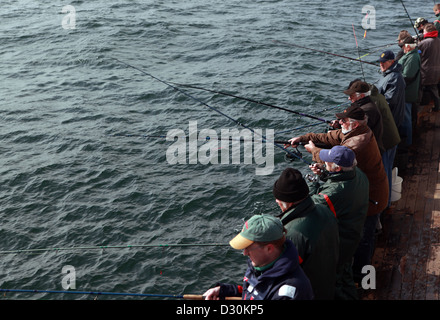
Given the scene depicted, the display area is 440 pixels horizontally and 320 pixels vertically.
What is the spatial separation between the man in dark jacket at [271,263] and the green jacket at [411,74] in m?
5.66

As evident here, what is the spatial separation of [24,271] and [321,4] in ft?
65.6

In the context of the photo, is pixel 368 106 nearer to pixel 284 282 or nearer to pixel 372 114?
pixel 372 114

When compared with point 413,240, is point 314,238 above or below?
above

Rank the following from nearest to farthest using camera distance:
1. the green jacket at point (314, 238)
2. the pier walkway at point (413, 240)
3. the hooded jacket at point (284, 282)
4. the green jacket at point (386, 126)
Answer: the hooded jacket at point (284, 282), the green jacket at point (314, 238), the pier walkway at point (413, 240), the green jacket at point (386, 126)

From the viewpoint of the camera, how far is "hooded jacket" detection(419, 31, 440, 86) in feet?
32.2

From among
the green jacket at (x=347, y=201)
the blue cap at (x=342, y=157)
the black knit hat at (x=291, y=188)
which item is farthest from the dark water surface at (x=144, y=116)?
the black knit hat at (x=291, y=188)

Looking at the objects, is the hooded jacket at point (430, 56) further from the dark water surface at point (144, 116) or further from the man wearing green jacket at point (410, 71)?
the dark water surface at point (144, 116)

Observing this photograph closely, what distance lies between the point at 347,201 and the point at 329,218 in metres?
0.64

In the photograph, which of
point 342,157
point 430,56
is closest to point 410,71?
point 430,56

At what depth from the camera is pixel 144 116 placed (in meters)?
14.4

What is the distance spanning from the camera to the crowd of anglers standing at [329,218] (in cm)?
383

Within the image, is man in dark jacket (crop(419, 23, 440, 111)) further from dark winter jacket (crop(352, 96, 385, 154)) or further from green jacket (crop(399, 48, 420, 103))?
dark winter jacket (crop(352, 96, 385, 154))

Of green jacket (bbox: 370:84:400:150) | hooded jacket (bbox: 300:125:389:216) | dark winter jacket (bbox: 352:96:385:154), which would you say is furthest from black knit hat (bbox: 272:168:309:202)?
green jacket (bbox: 370:84:400:150)

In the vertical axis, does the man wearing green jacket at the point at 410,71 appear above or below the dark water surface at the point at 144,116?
above
